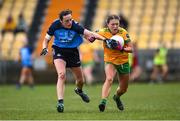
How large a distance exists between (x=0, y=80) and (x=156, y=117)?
73.3 feet

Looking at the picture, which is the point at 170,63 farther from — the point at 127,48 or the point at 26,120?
the point at 26,120

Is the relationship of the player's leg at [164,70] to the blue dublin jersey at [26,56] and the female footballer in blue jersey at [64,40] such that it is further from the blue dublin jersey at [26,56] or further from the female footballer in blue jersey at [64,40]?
the female footballer in blue jersey at [64,40]

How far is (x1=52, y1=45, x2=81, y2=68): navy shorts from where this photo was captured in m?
15.6

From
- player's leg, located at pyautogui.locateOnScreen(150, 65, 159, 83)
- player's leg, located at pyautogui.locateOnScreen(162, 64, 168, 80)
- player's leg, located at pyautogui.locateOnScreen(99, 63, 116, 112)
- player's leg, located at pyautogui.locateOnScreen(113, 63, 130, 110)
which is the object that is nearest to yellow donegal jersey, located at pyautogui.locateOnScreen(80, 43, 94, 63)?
player's leg, located at pyautogui.locateOnScreen(150, 65, 159, 83)

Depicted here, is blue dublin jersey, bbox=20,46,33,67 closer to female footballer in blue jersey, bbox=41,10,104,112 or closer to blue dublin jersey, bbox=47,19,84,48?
female footballer in blue jersey, bbox=41,10,104,112

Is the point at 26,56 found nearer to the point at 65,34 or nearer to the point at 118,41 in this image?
the point at 65,34

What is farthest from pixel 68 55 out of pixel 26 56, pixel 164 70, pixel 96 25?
pixel 96 25

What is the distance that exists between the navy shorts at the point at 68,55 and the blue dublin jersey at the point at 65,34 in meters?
0.09

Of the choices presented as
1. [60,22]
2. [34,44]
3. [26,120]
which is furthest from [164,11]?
[26,120]

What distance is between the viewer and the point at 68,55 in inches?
619

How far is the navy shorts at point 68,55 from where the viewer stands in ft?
51.2

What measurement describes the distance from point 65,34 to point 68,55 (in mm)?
504

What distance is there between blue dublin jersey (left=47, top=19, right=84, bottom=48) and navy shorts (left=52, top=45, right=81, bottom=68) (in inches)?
3.5

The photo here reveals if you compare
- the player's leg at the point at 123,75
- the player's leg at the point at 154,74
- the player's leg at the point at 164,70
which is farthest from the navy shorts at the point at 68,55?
the player's leg at the point at 164,70
